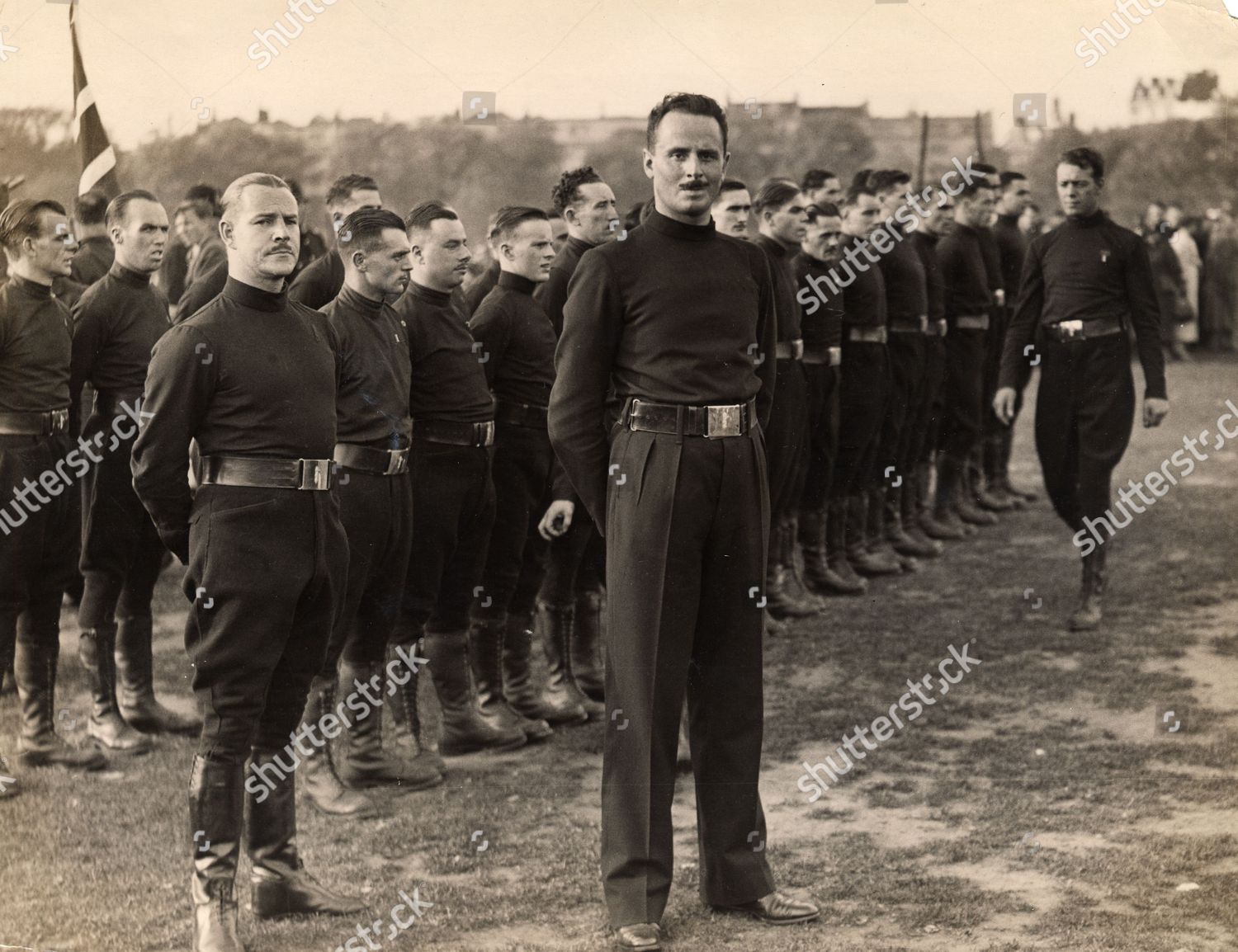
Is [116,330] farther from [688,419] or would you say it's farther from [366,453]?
[688,419]

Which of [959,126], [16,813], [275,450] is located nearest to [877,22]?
[959,126]

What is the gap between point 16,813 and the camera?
204 inches

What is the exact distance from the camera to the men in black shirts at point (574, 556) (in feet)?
19.2

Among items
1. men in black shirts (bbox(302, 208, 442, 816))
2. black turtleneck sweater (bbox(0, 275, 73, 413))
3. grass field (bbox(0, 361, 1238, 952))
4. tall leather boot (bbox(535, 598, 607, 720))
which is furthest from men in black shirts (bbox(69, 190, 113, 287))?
tall leather boot (bbox(535, 598, 607, 720))

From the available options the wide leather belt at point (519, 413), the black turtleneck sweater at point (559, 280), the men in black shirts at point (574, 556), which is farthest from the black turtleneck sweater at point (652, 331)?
the black turtleneck sweater at point (559, 280)

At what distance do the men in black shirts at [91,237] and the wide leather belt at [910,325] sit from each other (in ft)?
10.9

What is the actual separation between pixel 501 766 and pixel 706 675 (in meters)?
1.46

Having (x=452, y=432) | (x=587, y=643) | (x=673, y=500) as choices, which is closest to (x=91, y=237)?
(x=452, y=432)

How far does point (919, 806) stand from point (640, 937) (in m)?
1.25

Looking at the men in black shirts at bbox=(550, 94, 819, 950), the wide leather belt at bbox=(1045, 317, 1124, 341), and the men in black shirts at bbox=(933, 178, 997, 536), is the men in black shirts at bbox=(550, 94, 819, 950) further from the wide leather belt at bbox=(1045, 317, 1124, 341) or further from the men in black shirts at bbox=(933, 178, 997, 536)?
the men in black shirts at bbox=(933, 178, 997, 536)

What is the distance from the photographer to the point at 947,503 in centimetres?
669

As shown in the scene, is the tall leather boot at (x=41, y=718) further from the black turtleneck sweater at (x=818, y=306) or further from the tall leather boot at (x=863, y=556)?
the black turtleneck sweater at (x=818, y=306)

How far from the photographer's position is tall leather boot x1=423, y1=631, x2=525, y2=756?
19.3ft

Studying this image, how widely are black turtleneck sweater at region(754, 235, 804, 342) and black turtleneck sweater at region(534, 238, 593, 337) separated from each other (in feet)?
2.82
